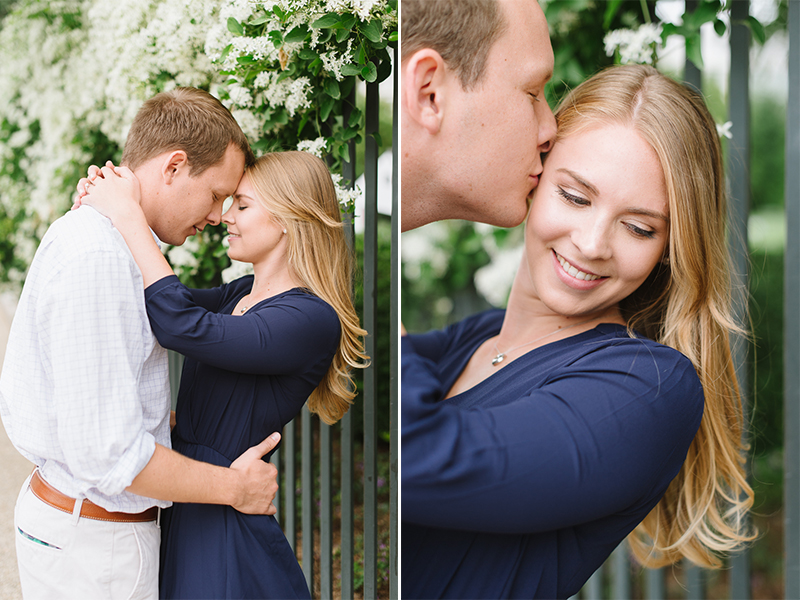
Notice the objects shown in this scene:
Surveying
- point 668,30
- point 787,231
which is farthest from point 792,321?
point 668,30

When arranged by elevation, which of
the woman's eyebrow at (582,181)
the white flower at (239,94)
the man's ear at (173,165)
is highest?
the white flower at (239,94)

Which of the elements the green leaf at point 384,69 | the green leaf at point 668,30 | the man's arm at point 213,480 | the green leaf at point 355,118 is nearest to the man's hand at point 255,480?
the man's arm at point 213,480

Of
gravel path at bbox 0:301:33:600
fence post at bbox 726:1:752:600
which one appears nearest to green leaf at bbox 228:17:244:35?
fence post at bbox 726:1:752:600

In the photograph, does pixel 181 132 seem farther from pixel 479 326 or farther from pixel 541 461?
pixel 541 461

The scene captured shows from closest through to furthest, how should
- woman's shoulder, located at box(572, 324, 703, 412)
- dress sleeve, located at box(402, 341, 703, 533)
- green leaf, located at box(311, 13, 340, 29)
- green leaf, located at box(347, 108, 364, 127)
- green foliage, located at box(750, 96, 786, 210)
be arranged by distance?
dress sleeve, located at box(402, 341, 703, 533) < woman's shoulder, located at box(572, 324, 703, 412) < green leaf, located at box(311, 13, 340, 29) < green leaf, located at box(347, 108, 364, 127) < green foliage, located at box(750, 96, 786, 210)

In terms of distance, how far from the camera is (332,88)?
A: 175cm

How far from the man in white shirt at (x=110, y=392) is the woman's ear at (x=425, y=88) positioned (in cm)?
56

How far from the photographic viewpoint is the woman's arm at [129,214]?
1278 mm

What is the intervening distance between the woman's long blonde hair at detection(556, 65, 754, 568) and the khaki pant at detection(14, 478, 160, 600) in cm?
133

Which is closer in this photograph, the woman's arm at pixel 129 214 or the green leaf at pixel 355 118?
the woman's arm at pixel 129 214

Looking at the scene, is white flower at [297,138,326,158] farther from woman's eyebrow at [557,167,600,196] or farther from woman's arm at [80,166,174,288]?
woman's eyebrow at [557,167,600,196]

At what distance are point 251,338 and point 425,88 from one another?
0.70 m

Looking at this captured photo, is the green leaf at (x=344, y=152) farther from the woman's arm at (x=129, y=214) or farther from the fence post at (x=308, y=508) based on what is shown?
the fence post at (x=308, y=508)

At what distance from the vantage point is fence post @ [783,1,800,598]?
1662mm
